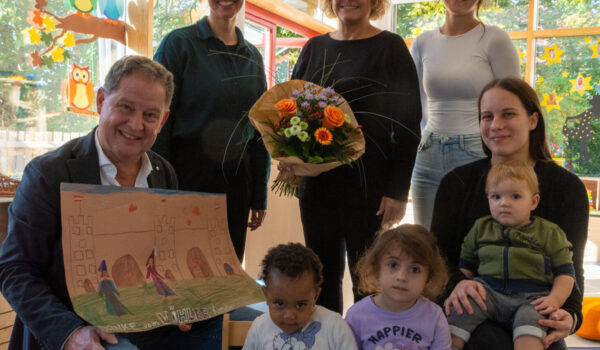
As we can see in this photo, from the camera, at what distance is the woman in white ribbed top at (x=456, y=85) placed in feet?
8.19

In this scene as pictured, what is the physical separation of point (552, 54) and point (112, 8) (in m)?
5.66

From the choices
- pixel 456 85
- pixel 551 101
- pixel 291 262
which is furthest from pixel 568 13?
pixel 291 262

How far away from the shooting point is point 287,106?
1.93 meters

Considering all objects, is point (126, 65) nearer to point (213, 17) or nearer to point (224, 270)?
point (224, 270)

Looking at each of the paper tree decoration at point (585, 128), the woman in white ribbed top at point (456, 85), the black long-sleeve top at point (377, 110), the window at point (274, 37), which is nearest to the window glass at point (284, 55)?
the window at point (274, 37)

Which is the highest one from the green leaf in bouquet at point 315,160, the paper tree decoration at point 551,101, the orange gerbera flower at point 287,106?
the paper tree decoration at point 551,101

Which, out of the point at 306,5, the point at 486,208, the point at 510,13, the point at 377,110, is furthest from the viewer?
the point at 306,5

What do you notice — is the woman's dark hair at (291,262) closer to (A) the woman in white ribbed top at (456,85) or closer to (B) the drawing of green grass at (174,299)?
(B) the drawing of green grass at (174,299)

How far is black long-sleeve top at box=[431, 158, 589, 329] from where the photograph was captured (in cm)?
192

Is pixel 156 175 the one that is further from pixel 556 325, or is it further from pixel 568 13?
pixel 568 13

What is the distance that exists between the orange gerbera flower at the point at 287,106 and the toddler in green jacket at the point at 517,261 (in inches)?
28.9

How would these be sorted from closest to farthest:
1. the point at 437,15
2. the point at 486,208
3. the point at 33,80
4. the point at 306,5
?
the point at 486,208
the point at 33,80
the point at 306,5
the point at 437,15

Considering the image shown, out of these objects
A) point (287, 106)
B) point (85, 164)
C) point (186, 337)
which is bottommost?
point (186, 337)

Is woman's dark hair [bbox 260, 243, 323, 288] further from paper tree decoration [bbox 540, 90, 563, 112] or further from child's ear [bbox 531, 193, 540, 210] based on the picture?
paper tree decoration [bbox 540, 90, 563, 112]
